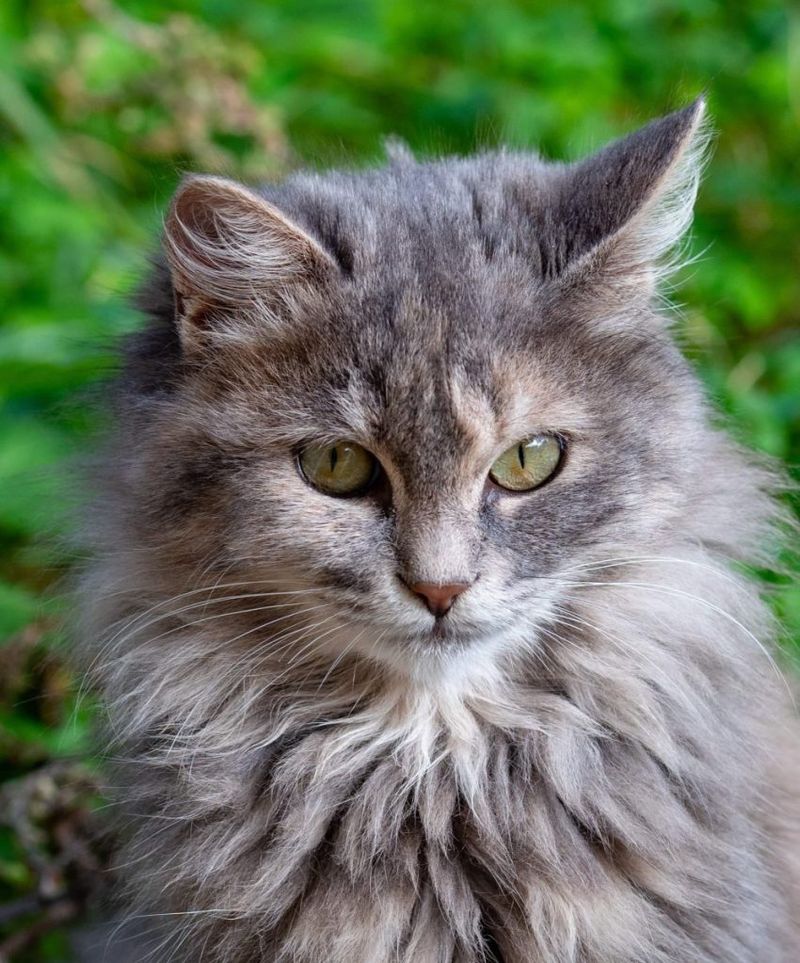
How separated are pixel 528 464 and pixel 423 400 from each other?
0.68ft

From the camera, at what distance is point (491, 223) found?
190 centimetres

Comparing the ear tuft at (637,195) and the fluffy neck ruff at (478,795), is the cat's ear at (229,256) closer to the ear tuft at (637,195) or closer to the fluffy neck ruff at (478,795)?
the ear tuft at (637,195)

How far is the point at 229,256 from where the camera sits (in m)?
1.88

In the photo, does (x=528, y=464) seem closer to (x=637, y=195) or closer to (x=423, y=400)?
(x=423, y=400)

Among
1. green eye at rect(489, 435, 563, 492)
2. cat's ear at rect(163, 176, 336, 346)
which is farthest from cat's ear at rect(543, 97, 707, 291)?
cat's ear at rect(163, 176, 336, 346)

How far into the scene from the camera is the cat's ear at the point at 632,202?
1.75 metres

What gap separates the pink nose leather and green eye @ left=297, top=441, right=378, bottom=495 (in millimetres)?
197

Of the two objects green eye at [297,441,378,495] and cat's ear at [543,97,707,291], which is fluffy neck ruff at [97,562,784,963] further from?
cat's ear at [543,97,707,291]

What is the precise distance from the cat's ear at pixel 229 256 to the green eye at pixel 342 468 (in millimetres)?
260

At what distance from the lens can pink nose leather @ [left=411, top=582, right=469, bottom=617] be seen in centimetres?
167

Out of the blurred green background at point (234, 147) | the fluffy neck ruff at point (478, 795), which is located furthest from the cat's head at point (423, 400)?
the blurred green background at point (234, 147)

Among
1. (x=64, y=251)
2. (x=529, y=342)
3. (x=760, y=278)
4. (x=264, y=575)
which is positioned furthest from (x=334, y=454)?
(x=760, y=278)

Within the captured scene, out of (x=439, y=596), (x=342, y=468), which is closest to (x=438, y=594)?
(x=439, y=596)

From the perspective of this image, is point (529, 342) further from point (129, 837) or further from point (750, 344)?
point (750, 344)
